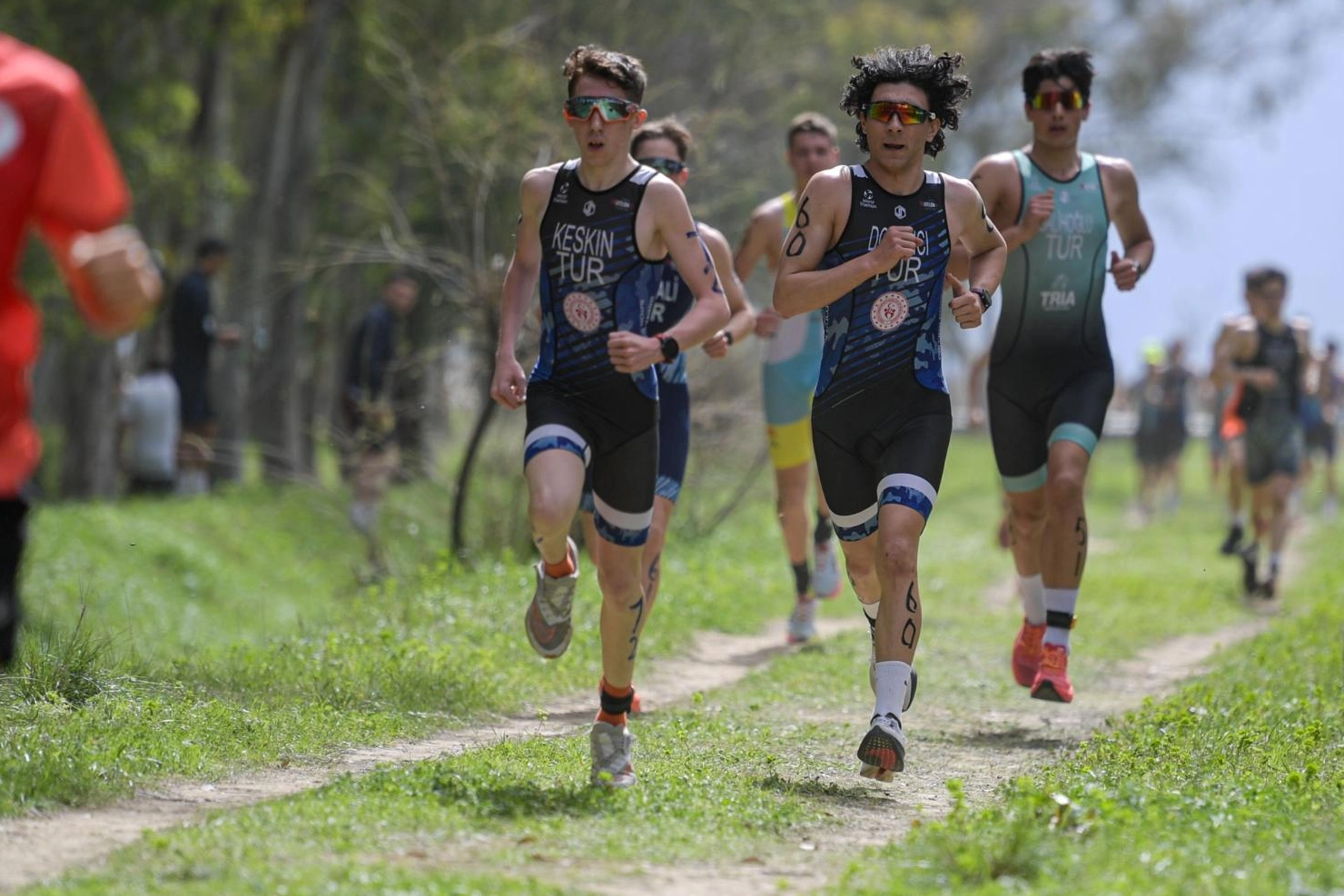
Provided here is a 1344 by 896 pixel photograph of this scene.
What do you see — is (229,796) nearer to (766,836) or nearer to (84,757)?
(84,757)

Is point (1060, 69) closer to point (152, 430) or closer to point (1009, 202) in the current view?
point (1009, 202)

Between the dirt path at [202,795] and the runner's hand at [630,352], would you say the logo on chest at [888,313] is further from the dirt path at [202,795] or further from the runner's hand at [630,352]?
the dirt path at [202,795]

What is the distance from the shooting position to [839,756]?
7.79m

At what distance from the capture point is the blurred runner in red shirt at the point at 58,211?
4859mm

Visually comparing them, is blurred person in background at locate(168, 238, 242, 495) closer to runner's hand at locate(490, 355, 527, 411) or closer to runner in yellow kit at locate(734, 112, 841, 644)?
runner in yellow kit at locate(734, 112, 841, 644)

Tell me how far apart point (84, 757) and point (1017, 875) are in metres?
3.18

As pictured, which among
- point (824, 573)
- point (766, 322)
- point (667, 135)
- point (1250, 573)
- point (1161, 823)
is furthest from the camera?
point (1250, 573)

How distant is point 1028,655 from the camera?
925cm

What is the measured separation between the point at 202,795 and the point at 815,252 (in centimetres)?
294

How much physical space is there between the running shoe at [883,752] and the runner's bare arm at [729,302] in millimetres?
2091

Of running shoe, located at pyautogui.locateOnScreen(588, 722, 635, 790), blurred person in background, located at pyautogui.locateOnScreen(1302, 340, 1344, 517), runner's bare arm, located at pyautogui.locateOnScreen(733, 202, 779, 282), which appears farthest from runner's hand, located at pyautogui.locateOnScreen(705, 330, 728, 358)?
blurred person in background, located at pyautogui.locateOnScreen(1302, 340, 1344, 517)

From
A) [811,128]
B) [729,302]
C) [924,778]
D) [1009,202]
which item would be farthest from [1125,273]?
[924,778]

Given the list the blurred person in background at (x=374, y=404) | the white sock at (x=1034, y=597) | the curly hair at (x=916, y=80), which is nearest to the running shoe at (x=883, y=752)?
the curly hair at (x=916, y=80)

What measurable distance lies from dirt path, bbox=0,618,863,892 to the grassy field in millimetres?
151
